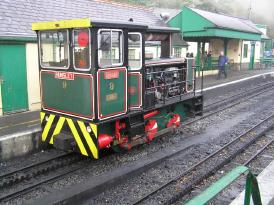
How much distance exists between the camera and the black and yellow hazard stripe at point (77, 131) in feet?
21.4

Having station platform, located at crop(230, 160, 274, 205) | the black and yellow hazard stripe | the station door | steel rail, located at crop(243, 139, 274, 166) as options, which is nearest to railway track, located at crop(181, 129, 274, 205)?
steel rail, located at crop(243, 139, 274, 166)

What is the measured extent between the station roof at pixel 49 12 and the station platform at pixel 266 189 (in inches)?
177

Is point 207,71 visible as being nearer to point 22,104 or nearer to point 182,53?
point 182,53

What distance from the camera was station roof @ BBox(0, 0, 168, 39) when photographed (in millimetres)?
10094

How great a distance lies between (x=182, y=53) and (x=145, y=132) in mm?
12389

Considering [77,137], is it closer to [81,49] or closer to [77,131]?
[77,131]

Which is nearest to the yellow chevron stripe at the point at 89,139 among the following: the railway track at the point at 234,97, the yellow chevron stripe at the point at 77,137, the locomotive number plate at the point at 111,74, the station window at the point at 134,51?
the yellow chevron stripe at the point at 77,137

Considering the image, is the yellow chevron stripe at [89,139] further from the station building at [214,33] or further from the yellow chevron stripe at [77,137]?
the station building at [214,33]

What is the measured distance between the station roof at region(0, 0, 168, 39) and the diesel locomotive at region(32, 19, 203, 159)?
188 cm

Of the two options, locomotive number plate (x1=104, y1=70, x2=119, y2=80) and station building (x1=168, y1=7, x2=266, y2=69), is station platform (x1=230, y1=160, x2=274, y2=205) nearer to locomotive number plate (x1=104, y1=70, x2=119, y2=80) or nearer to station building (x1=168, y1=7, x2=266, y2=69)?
locomotive number plate (x1=104, y1=70, x2=119, y2=80)

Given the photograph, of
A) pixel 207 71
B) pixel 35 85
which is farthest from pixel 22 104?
pixel 207 71

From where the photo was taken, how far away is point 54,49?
6902 mm

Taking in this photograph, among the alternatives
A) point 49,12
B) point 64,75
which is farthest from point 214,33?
point 64,75

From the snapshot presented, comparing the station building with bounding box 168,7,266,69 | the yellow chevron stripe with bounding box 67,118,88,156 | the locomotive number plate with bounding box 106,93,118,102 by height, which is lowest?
the yellow chevron stripe with bounding box 67,118,88,156
